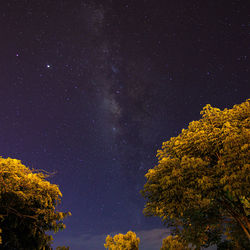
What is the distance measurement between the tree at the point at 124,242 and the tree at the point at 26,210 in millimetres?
21993

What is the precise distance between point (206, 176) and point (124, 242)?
28.5 m

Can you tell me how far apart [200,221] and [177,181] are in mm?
Answer: 6252

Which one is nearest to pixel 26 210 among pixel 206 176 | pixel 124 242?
pixel 206 176

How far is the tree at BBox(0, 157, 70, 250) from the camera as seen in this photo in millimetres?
11641

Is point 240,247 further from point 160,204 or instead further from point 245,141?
point 245,141

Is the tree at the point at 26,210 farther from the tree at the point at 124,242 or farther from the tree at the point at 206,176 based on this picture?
the tree at the point at 124,242

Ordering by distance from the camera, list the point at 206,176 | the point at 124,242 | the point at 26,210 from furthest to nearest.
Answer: the point at 124,242 → the point at 26,210 → the point at 206,176

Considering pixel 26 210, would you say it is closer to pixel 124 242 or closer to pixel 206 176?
pixel 206 176

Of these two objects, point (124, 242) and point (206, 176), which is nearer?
point (206, 176)

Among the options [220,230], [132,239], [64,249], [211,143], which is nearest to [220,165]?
[211,143]

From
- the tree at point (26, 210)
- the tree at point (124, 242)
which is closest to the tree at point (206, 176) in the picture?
the tree at point (26, 210)

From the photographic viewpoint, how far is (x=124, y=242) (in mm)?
33250

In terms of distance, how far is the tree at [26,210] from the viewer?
1164 cm

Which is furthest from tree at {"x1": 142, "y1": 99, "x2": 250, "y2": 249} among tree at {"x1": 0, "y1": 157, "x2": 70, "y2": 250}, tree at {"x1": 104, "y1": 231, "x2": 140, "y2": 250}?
tree at {"x1": 104, "y1": 231, "x2": 140, "y2": 250}
